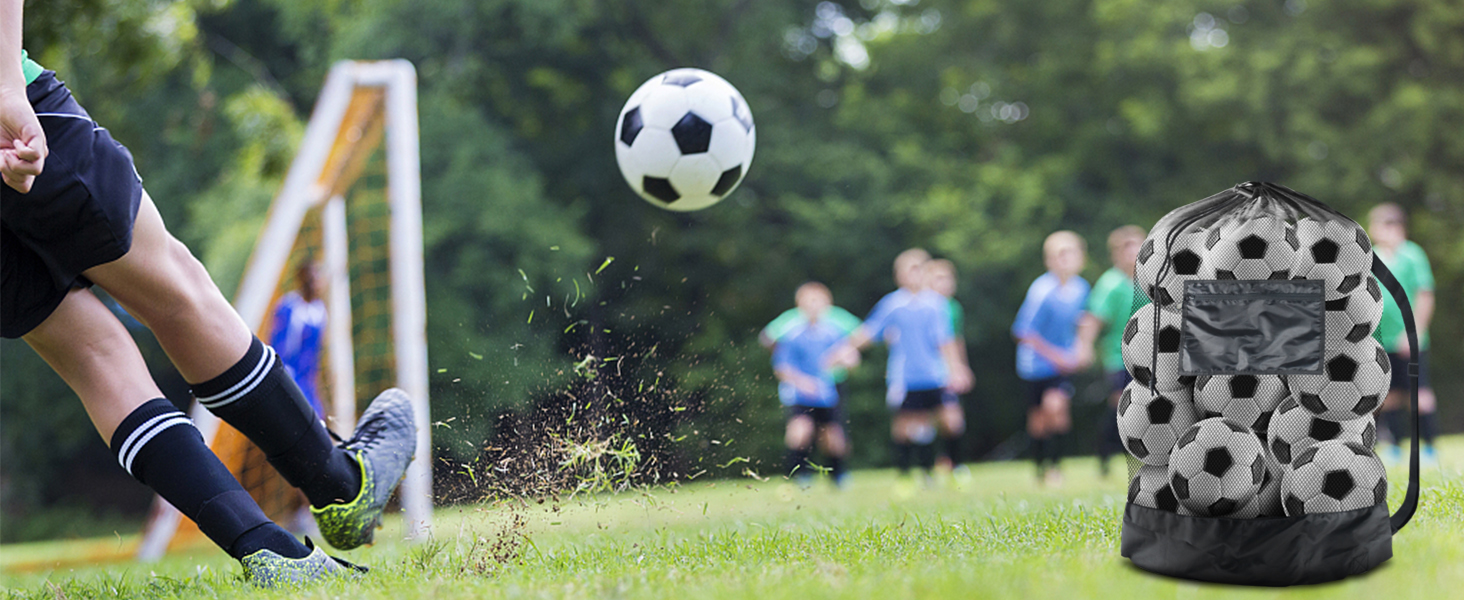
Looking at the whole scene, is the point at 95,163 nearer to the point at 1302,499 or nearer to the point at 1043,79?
A: the point at 1302,499

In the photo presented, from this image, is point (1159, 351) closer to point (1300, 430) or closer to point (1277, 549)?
point (1300, 430)

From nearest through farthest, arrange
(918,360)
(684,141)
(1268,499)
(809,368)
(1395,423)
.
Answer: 1. (1268,499)
2. (684,141)
3. (1395,423)
4. (918,360)
5. (809,368)

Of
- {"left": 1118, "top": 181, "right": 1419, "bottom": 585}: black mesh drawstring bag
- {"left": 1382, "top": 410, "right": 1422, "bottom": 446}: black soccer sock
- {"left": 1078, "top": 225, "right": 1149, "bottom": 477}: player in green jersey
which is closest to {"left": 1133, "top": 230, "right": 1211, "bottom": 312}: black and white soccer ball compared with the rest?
{"left": 1118, "top": 181, "right": 1419, "bottom": 585}: black mesh drawstring bag

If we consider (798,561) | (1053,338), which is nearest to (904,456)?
(1053,338)

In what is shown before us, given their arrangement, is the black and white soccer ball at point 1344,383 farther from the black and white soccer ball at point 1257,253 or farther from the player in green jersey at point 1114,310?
the player in green jersey at point 1114,310

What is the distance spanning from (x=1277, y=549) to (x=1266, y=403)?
0.39 metres

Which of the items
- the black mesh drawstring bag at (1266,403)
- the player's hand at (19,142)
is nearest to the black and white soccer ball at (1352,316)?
the black mesh drawstring bag at (1266,403)

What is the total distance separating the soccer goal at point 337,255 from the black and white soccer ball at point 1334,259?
3889 mm

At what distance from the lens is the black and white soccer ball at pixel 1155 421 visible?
2896mm

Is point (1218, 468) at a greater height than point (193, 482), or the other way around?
point (1218, 468)

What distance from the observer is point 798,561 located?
3004 mm


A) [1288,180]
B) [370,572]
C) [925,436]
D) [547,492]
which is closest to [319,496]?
[370,572]

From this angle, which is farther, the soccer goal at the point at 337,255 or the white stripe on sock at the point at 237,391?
the soccer goal at the point at 337,255

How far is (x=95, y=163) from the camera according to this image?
2672 mm
